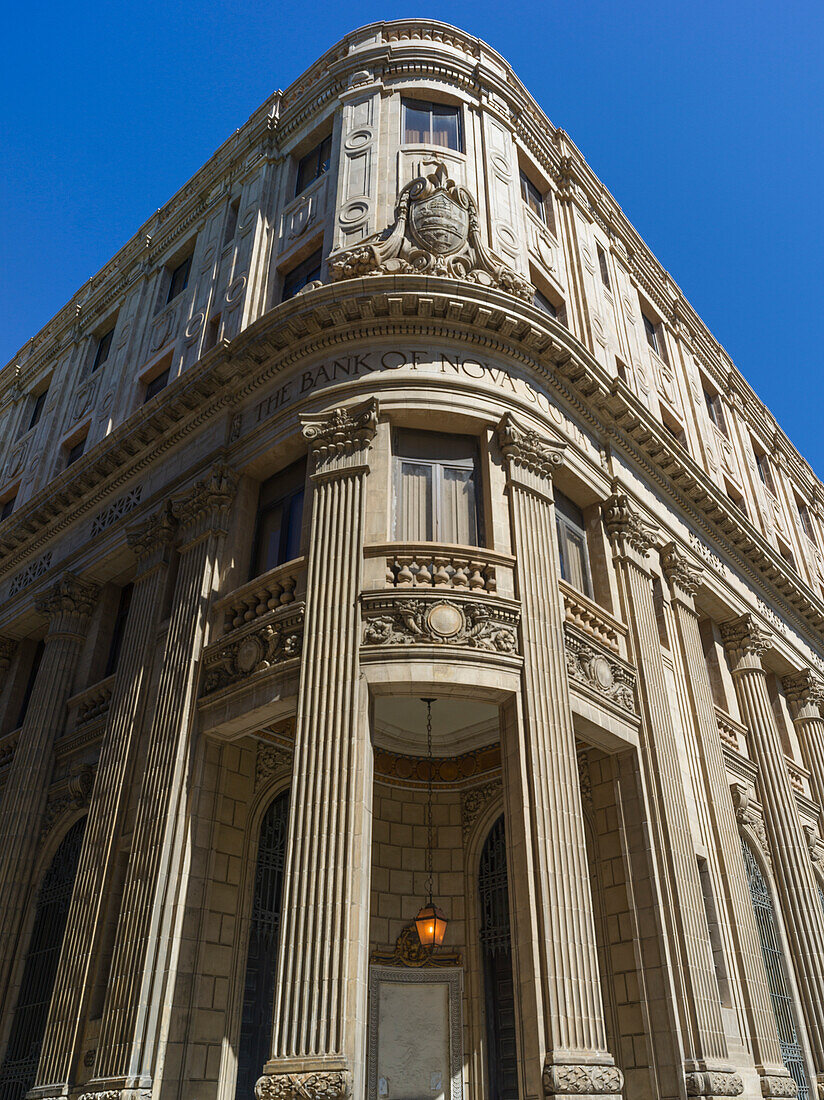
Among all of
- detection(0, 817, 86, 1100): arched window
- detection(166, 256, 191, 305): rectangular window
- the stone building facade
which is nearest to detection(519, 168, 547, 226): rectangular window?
the stone building facade

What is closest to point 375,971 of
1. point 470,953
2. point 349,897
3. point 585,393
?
point 470,953

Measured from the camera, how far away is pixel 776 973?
1827 cm

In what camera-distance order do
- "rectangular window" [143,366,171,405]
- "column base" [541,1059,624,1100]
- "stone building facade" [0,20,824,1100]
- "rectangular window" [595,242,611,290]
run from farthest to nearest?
"rectangular window" [595,242,611,290] → "rectangular window" [143,366,171,405] → "stone building facade" [0,20,824,1100] → "column base" [541,1059,624,1100]

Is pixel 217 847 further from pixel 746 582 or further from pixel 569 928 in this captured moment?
pixel 746 582

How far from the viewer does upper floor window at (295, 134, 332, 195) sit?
21.5 metres

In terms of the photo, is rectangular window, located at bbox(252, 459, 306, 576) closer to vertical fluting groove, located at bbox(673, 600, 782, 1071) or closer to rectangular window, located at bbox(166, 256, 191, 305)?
vertical fluting groove, located at bbox(673, 600, 782, 1071)

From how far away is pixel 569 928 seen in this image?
11.6 meters

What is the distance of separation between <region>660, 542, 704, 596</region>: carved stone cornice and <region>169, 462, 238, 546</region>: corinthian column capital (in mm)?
9821

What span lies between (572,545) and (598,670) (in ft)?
10.5

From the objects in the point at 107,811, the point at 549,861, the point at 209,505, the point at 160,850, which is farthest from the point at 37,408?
the point at 549,861

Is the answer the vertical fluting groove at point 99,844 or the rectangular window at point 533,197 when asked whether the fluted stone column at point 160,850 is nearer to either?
the vertical fluting groove at point 99,844

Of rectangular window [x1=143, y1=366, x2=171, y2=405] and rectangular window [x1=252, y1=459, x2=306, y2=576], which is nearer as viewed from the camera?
rectangular window [x1=252, y1=459, x2=306, y2=576]

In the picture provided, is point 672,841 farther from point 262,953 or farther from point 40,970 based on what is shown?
point 40,970

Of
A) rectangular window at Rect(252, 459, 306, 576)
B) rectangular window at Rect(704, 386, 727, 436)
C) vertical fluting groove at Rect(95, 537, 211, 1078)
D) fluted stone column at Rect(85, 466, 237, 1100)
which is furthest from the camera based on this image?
rectangular window at Rect(704, 386, 727, 436)
